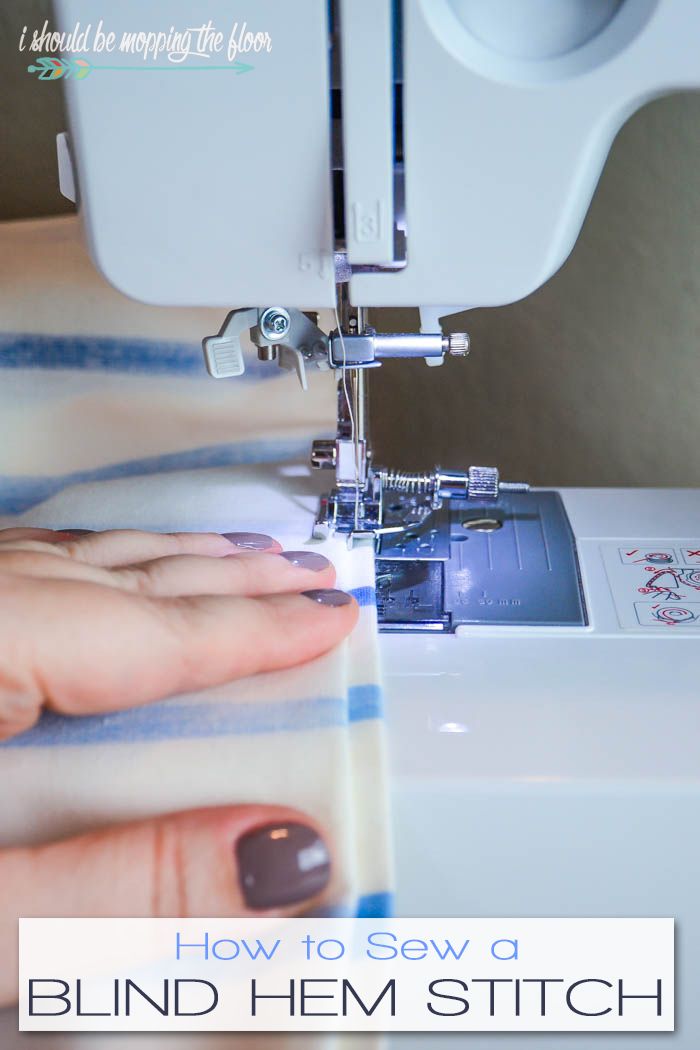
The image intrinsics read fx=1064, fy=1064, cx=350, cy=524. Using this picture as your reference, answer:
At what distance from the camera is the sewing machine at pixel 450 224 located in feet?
1.99

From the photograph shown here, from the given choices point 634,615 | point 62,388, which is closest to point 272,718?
point 634,615

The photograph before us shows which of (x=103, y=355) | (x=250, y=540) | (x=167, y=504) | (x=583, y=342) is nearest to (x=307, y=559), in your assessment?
(x=250, y=540)

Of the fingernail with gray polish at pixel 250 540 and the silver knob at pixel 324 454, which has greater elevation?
the silver knob at pixel 324 454

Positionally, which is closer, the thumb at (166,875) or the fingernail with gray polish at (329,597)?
the thumb at (166,875)

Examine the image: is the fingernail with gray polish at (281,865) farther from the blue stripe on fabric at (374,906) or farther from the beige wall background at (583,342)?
the beige wall background at (583,342)

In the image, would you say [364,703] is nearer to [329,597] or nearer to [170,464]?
[329,597]

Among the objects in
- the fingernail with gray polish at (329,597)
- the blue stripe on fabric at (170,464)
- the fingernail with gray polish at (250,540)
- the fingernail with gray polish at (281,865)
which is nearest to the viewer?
the fingernail with gray polish at (281,865)

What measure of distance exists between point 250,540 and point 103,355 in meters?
0.33

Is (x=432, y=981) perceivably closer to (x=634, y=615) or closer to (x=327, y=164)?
(x=634, y=615)

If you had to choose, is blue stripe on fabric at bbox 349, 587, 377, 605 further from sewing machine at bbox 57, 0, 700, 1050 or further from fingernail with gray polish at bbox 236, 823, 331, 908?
fingernail with gray polish at bbox 236, 823, 331, 908

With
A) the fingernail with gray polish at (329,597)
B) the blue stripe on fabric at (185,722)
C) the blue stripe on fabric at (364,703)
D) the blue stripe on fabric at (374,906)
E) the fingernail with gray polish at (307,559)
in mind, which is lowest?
the blue stripe on fabric at (374,906)

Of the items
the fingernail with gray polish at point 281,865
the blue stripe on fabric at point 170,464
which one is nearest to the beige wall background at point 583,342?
the blue stripe on fabric at point 170,464

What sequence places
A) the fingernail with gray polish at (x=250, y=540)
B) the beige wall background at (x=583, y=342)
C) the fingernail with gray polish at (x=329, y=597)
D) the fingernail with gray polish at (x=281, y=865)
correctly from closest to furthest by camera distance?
the fingernail with gray polish at (x=281, y=865)
the fingernail with gray polish at (x=329, y=597)
the fingernail with gray polish at (x=250, y=540)
the beige wall background at (x=583, y=342)

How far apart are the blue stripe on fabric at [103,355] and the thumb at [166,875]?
59 centimetres
